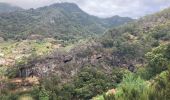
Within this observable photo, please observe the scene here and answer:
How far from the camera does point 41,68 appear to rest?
11944 centimetres

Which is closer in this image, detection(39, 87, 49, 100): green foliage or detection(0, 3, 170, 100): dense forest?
detection(0, 3, 170, 100): dense forest

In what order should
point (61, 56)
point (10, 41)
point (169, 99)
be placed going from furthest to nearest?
point (10, 41) → point (61, 56) → point (169, 99)

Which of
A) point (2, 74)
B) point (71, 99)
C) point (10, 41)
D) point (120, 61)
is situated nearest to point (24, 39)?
point (10, 41)

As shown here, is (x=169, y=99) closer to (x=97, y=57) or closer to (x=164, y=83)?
(x=164, y=83)

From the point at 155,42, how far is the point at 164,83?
7461 centimetres

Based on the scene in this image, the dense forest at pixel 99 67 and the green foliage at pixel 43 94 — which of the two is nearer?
the dense forest at pixel 99 67

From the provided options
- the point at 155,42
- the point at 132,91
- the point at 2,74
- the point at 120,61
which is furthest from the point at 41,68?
the point at 132,91

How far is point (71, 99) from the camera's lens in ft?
300

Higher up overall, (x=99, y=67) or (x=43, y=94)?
(x=99, y=67)

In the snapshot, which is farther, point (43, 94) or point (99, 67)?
Result: point (99, 67)

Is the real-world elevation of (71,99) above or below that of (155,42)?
below

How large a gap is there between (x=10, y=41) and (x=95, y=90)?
363ft

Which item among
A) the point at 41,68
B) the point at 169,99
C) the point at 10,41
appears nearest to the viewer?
the point at 169,99

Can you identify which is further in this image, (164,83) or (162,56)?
(162,56)
